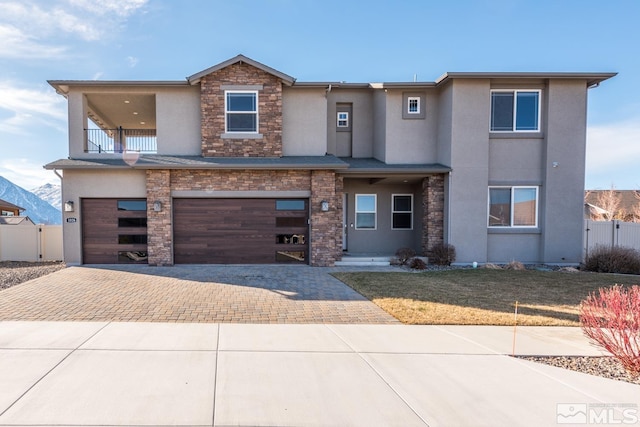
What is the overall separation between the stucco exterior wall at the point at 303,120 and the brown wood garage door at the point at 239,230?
220 centimetres

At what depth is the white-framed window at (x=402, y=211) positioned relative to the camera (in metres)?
14.4

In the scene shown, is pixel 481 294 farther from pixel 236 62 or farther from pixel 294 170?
pixel 236 62

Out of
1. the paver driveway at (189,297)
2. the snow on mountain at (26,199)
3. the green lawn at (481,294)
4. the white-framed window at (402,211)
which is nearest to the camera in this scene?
the paver driveway at (189,297)

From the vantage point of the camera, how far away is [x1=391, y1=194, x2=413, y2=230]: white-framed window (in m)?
14.4

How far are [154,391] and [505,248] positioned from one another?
1267 centimetres

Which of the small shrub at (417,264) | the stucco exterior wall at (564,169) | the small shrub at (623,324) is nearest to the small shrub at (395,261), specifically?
the small shrub at (417,264)

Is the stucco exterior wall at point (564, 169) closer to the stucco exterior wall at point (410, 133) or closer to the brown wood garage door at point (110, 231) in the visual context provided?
the stucco exterior wall at point (410, 133)

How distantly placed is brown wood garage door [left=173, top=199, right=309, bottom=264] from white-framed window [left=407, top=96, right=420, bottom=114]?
5726 mm

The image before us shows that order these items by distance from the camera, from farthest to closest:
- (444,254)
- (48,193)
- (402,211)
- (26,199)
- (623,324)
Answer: (48,193), (26,199), (402,211), (444,254), (623,324)

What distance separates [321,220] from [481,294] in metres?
5.73

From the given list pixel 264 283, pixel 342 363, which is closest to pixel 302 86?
pixel 264 283

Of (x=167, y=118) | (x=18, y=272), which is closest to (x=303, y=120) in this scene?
(x=167, y=118)

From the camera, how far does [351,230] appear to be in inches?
558

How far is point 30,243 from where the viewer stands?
531 inches
